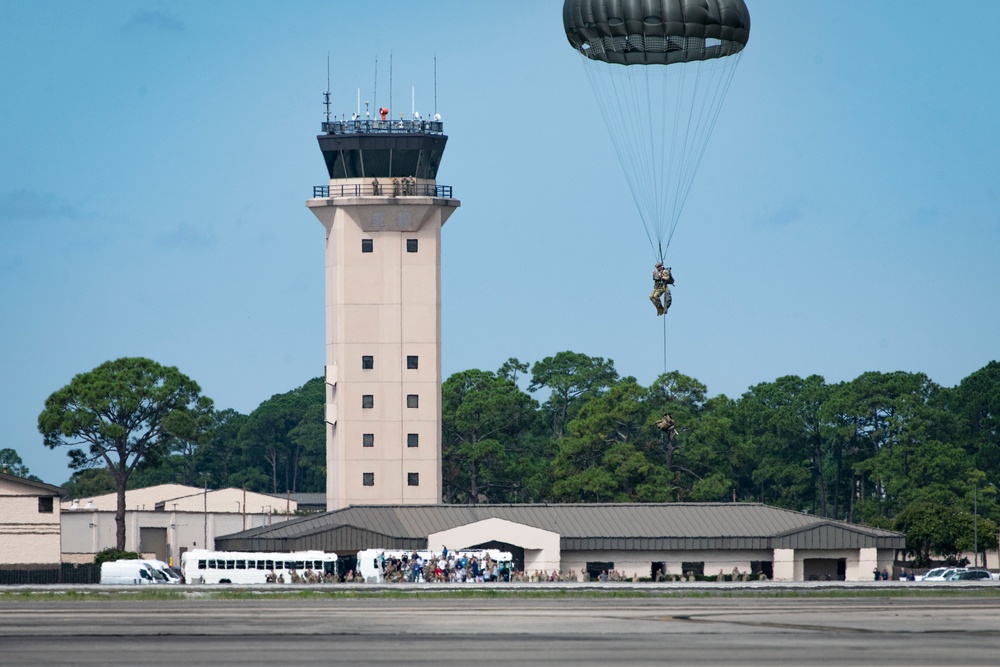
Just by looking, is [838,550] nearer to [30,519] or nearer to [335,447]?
[335,447]

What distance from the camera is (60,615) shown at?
5659 cm

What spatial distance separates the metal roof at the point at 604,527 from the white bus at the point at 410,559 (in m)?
6.18

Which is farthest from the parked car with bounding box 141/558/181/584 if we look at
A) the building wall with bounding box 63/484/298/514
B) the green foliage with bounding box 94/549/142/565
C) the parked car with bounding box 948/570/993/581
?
the building wall with bounding box 63/484/298/514

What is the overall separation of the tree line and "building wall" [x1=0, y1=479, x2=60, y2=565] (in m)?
12.1

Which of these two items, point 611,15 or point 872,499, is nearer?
point 611,15

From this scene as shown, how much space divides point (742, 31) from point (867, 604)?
2109cm

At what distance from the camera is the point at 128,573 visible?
83.3m

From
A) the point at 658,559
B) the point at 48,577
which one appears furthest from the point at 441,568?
the point at 48,577

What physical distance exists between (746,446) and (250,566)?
6141 cm

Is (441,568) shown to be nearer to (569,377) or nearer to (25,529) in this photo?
(25,529)

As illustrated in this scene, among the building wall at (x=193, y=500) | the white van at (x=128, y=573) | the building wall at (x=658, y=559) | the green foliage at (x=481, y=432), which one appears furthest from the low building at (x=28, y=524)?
the green foliage at (x=481, y=432)

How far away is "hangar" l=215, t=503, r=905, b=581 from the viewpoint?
9206cm

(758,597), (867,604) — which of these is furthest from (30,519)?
(867,604)

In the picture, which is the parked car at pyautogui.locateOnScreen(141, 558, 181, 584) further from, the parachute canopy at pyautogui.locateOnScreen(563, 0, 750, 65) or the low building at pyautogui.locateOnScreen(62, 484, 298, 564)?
the parachute canopy at pyautogui.locateOnScreen(563, 0, 750, 65)
